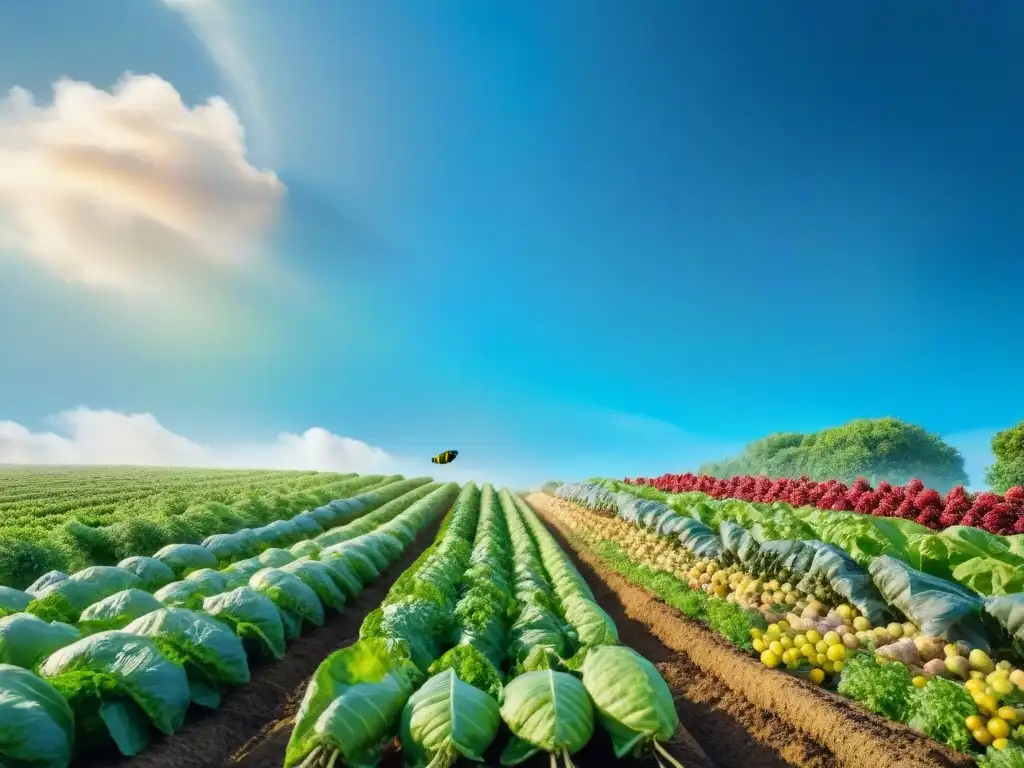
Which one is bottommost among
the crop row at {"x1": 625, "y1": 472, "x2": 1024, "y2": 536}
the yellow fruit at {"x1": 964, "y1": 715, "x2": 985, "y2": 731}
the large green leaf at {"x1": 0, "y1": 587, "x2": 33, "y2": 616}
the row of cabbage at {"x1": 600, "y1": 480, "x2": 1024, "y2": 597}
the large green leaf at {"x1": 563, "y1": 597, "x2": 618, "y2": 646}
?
the large green leaf at {"x1": 0, "y1": 587, "x2": 33, "y2": 616}

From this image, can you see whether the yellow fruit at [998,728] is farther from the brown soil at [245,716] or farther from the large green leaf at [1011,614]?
the brown soil at [245,716]

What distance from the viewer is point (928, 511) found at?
11961mm

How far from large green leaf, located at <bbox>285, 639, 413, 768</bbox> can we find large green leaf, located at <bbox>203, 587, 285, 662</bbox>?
264 cm

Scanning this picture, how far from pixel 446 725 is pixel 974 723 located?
171 inches

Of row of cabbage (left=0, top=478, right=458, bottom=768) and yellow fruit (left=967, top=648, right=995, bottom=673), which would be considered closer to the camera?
row of cabbage (left=0, top=478, right=458, bottom=768)

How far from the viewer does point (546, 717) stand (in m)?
3.67

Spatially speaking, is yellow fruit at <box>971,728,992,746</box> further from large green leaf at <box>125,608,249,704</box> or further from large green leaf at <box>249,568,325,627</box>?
large green leaf at <box>249,568,325,627</box>

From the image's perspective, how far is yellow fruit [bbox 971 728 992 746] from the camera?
4.54 m

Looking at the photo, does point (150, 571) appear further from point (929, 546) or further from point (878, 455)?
point (878, 455)

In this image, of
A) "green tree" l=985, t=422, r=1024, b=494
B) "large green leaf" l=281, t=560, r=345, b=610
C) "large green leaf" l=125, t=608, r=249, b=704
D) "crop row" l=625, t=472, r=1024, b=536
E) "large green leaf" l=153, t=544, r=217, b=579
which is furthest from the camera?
"green tree" l=985, t=422, r=1024, b=494

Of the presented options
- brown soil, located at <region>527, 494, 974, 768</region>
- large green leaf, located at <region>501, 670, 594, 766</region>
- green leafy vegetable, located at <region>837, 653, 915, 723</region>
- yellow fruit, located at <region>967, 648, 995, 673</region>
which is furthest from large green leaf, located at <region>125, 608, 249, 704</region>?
yellow fruit, located at <region>967, 648, 995, 673</region>

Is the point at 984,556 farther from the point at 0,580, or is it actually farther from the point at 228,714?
the point at 0,580

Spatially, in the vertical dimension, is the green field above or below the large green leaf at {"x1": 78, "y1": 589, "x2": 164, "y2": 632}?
below

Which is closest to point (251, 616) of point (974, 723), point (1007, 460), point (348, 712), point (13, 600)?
point (13, 600)
